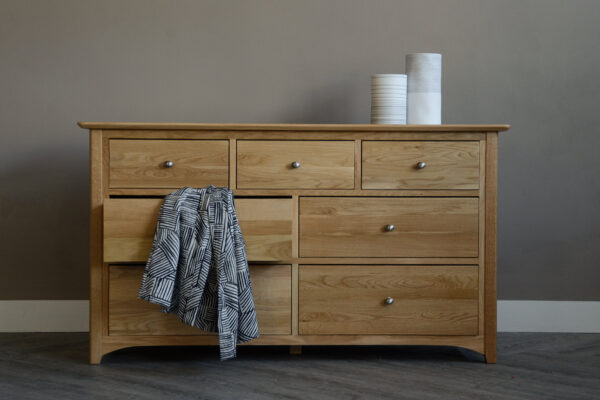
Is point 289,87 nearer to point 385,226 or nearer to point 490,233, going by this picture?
point 385,226

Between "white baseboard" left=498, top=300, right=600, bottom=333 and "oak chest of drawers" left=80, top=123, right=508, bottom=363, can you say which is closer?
"oak chest of drawers" left=80, top=123, right=508, bottom=363

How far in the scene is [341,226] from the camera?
2061 millimetres

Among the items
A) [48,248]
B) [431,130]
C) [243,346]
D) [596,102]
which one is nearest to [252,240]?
[243,346]

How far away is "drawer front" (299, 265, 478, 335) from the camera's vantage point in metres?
2.06

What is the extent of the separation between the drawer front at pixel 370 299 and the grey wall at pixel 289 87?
65 cm

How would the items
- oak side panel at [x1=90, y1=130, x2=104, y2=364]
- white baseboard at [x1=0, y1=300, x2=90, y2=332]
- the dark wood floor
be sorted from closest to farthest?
the dark wood floor, oak side panel at [x1=90, y1=130, x2=104, y2=364], white baseboard at [x1=0, y1=300, x2=90, y2=332]

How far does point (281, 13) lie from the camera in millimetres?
2531

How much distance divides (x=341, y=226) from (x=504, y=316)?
0.93m

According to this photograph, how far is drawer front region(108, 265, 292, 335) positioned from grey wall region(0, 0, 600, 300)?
579mm

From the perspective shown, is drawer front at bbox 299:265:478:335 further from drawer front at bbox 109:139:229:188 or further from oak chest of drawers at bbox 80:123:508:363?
drawer front at bbox 109:139:229:188

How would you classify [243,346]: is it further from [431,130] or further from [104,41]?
[104,41]

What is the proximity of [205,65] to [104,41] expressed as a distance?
405 mm

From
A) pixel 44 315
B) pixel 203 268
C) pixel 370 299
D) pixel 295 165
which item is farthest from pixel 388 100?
pixel 44 315

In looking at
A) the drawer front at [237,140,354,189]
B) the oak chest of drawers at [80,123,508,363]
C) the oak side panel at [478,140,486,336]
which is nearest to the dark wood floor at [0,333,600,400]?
the oak chest of drawers at [80,123,508,363]
